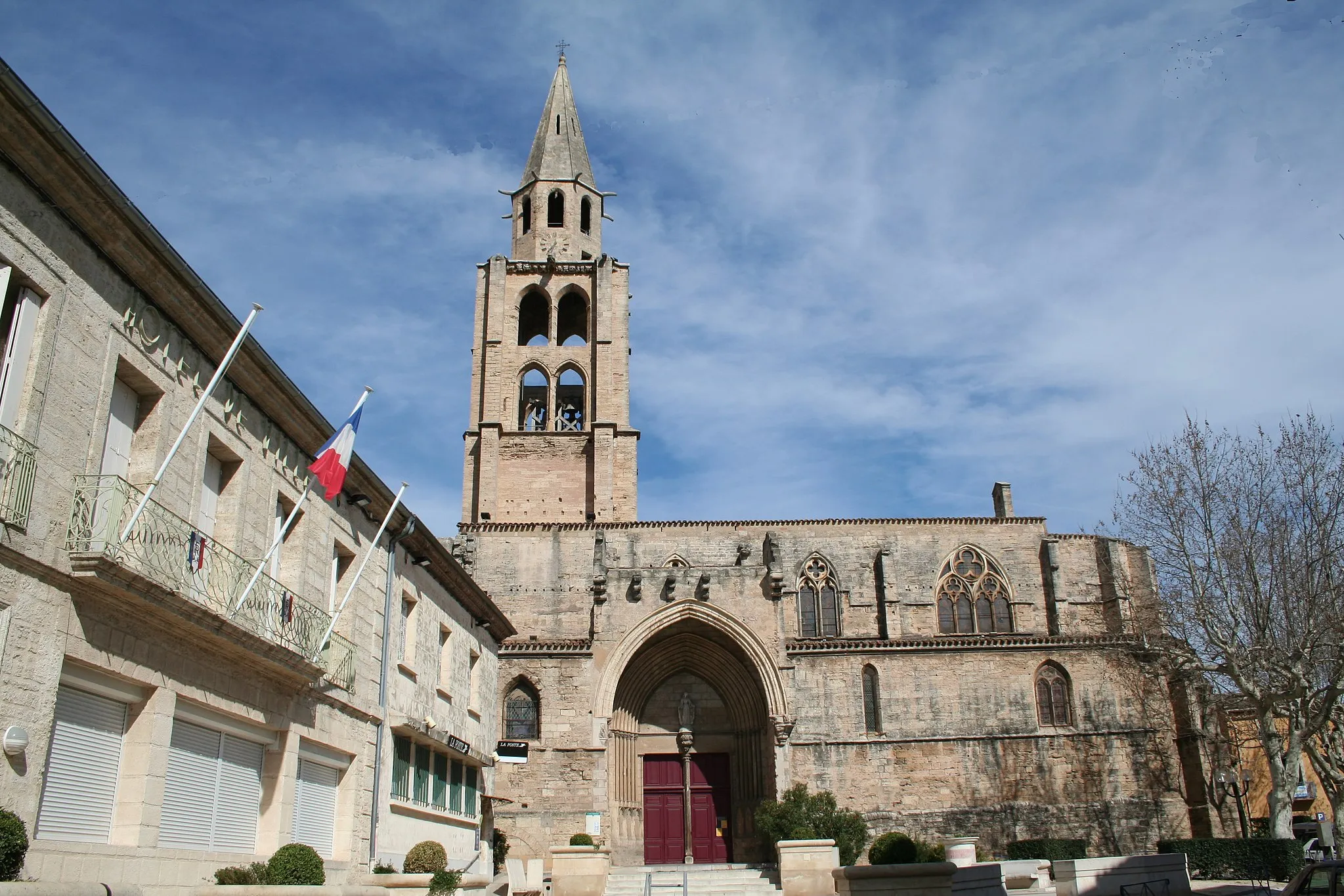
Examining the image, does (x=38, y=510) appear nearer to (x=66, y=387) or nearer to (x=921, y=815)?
(x=66, y=387)

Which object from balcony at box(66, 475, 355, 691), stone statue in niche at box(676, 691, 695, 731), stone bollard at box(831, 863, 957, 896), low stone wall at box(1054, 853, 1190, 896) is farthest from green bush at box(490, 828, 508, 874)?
low stone wall at box(1054, 853, 1190, 896)

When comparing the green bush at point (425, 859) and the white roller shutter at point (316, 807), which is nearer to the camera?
the white roller shutter at point (316, 807)

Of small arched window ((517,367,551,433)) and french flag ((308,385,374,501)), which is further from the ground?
small arched window ((517,367,551,433))

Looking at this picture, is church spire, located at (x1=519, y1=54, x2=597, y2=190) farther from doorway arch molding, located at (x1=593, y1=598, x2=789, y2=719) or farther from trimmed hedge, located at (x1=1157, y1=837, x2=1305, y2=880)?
trimmed hedge, located at (x1=1157, y1=837, x2=1305, y2=880)

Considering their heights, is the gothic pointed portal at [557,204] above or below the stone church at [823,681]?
above

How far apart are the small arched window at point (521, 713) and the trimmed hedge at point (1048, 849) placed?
12156 mm

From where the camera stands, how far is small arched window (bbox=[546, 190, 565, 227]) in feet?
144

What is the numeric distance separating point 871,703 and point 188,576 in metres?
22.1

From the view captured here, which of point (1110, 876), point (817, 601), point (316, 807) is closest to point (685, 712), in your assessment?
point (817, 601)

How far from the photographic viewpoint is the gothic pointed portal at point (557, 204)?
4325 centimetres

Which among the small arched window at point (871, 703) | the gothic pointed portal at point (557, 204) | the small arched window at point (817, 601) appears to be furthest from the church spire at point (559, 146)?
the small arched window at point (871, 703)

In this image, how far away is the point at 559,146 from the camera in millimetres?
45094

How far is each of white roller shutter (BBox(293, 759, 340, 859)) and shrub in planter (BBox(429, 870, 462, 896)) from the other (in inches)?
58.2

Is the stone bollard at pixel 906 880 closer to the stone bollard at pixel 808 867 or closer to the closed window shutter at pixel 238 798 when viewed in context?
the stone bollard at pixel 808 867
